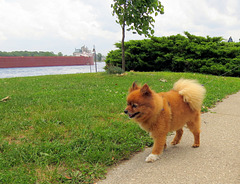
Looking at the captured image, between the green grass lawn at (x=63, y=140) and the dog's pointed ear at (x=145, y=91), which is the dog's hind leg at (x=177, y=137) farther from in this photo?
the dog's pointed ear at (x=145, y=91)

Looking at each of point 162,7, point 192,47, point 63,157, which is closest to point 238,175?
point 63,157

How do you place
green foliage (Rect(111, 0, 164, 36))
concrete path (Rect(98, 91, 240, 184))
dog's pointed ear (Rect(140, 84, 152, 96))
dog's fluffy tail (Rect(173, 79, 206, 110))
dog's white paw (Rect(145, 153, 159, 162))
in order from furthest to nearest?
green foliage (Rect(111, 0, 164, 36)), dog's fluffy tail (Rect(173, 79, 206, 110)), dog's white paw (Rect(145, 153, 159, 162)), dog's pointed ear (Rect(140, 84, 152, 96)), concrete path (Rect(98, 91, 240, 184))

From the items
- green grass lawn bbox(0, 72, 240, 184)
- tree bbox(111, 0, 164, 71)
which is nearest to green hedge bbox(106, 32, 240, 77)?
tree bbox(111, 0, 164, 71)

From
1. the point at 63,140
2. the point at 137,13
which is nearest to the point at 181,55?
the point at 137,13

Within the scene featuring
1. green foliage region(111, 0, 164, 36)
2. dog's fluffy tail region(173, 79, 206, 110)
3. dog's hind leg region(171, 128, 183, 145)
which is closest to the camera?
dog's fluffy tail region(173, 79, 206, 110)

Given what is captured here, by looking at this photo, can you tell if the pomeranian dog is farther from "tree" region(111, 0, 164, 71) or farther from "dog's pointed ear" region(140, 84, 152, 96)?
"tree" region(111, 0, 164, 71)

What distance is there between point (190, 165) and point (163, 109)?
2.84 feet

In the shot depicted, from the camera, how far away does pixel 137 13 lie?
11.3m

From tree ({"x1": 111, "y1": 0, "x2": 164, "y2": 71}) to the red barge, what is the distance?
2315 cm

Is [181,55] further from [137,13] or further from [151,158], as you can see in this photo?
[151,158]

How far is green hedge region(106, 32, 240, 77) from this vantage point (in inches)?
555

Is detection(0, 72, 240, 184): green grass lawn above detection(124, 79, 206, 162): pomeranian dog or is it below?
below

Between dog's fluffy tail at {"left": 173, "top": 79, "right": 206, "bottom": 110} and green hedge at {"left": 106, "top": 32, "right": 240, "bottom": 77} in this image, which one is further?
green hedge at {"left": 106, "top": 32, "right": 240, "bottom": 77}

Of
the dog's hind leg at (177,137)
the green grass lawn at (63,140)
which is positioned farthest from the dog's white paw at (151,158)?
the dog's hind leg at (177,137)
